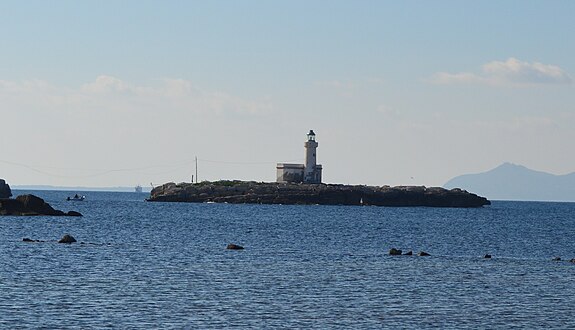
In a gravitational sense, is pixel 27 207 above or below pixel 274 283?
above

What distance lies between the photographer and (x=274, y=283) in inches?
Result: 2165

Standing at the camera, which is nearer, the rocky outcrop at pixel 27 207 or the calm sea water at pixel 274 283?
the calm sea water at pixel 274 283

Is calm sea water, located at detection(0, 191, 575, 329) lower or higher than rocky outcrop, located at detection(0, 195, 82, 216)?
lower

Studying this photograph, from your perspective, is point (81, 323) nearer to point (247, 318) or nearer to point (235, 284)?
point (247, 318)

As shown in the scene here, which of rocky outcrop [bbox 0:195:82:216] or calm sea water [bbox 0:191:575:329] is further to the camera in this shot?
rocky outcrop [bbox 0:195:82:216]

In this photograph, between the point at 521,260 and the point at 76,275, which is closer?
the point at 76,275

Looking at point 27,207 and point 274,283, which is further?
point 27,207

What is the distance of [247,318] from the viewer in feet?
139

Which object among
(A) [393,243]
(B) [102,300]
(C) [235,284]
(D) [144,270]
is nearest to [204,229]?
(A) [393,243]

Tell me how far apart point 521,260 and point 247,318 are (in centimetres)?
4178

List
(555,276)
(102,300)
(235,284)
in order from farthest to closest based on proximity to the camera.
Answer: (555,276) < (235,284) < (102,300)

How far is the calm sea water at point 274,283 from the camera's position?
42.6 meters

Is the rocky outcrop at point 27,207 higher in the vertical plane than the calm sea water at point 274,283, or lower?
higher

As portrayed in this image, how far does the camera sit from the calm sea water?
42.6 metres
